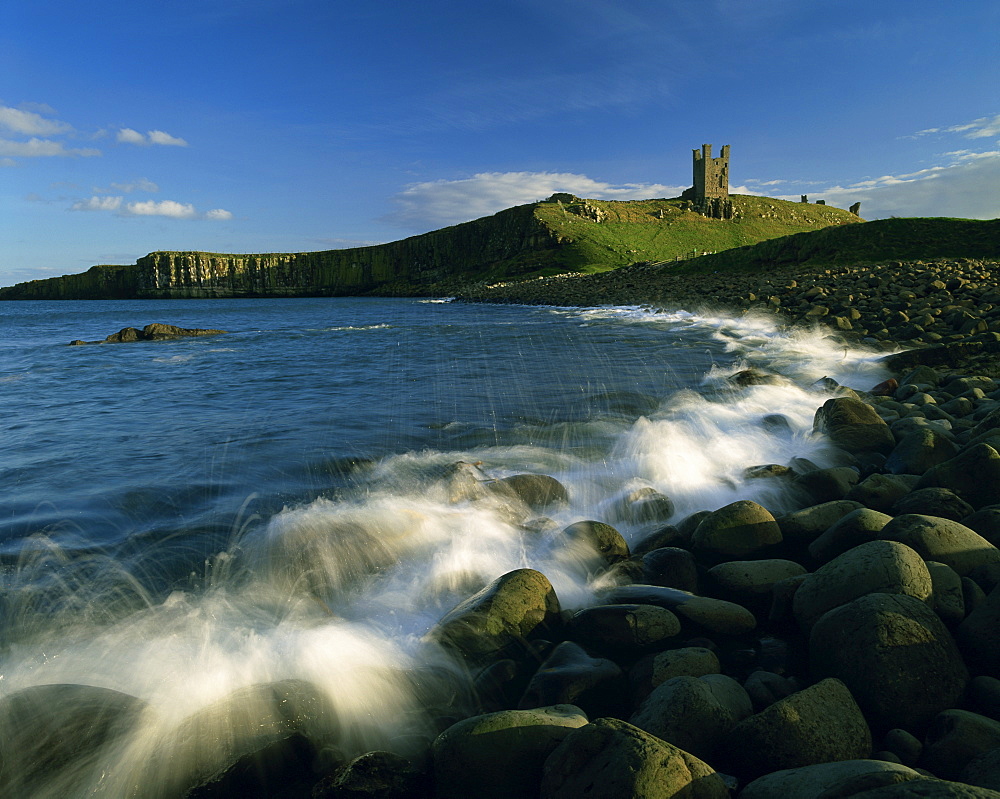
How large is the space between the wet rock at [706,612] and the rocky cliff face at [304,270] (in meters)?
120

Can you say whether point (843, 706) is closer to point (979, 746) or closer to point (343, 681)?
point (979, 746)

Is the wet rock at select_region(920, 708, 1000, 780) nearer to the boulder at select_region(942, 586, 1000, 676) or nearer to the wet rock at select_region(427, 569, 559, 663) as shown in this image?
the boulder at select_region(942, 586, 1000, 676)

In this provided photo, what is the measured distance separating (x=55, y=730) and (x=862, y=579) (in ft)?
14.6

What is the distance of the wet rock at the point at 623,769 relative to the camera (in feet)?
7.28

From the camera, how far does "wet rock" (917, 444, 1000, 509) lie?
4762 mm

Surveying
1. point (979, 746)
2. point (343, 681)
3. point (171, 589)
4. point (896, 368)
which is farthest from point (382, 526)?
point (896, 368)

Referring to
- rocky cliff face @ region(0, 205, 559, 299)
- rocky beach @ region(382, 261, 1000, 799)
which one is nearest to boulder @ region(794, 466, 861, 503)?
rocky beach @ region(382, 261, 1000, 799)

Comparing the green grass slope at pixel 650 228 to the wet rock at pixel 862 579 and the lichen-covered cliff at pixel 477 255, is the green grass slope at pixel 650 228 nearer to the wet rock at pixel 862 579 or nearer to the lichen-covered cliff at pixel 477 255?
the lichen-covered cliff at pixel 477 255

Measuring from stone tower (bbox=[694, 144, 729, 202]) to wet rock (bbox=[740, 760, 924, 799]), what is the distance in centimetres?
13996

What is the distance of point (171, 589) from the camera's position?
4.91 meters

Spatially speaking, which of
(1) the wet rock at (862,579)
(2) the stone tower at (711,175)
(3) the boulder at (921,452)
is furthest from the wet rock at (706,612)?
(2) the stone tower at (711,175)

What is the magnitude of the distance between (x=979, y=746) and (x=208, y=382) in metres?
16.9

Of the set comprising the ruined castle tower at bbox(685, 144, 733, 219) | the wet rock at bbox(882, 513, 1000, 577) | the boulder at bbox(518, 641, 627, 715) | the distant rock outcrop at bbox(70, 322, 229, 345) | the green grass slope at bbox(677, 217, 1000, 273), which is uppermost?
the ruined castle tower at bbox(685, 144, 733, 219)

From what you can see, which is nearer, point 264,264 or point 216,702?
point 216,702
